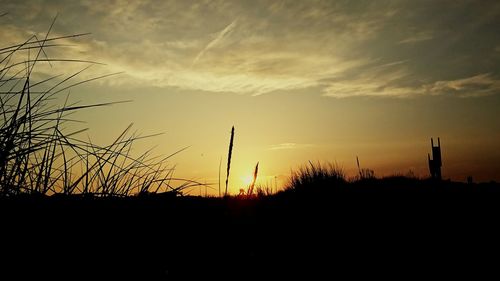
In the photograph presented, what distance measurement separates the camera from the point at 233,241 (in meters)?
3.17

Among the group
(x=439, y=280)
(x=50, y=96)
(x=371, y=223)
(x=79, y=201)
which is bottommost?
(x=439, y=280)

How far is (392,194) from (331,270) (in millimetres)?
3252

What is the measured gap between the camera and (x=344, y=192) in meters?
5.56

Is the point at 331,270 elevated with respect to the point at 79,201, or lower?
lower

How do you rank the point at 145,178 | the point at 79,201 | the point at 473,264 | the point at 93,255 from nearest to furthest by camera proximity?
the point at 93,255 → the point at 79,201 → the point at 473,264 → the point at 145,178

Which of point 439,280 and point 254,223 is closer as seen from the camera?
point 439,280

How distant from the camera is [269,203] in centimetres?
550

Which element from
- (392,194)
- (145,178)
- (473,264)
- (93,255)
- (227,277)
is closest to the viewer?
(93,255)

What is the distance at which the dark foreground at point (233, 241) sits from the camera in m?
1.96

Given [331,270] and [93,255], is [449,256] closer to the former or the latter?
[331,270]

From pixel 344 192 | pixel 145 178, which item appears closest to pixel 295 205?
pixel 344 192

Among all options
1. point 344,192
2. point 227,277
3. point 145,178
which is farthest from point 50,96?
point 344,192

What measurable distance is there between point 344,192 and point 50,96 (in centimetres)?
407

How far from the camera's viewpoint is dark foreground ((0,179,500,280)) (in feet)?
6.43
